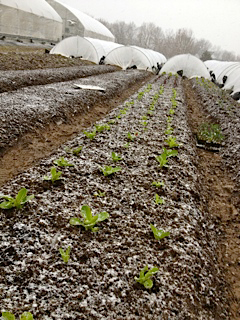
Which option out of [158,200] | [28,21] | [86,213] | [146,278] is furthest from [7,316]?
[28,21]

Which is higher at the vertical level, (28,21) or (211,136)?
(28,21)

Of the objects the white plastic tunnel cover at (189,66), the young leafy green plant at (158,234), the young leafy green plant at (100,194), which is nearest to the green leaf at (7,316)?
the young leafy green plant at (158,234)

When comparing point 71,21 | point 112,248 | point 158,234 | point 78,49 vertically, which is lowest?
point 112,248

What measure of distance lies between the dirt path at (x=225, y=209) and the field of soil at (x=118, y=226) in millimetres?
17

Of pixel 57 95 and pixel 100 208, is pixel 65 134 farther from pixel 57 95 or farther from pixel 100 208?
pixel 100 208

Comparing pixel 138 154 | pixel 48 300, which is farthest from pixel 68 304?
pixel 138 154

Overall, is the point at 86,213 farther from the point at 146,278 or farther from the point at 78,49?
the point at 78,49

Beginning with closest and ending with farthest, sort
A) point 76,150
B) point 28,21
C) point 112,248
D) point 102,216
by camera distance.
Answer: point 112,248
point 102,216
point 76,150
point 28,21

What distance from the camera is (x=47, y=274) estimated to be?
243cm

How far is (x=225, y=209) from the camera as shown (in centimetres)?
453

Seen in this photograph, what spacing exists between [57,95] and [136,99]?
326 cm

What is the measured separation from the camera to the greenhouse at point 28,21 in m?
21.9

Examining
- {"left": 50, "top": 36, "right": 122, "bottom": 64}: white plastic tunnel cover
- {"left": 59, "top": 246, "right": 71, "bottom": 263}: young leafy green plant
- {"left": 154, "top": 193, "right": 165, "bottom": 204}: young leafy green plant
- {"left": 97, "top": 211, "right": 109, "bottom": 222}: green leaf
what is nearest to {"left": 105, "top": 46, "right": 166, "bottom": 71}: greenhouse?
{"left": 50, "top": 36, "right": 122, "bottom": 64}: white plastic tunnel cover

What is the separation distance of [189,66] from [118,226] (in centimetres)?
2282
